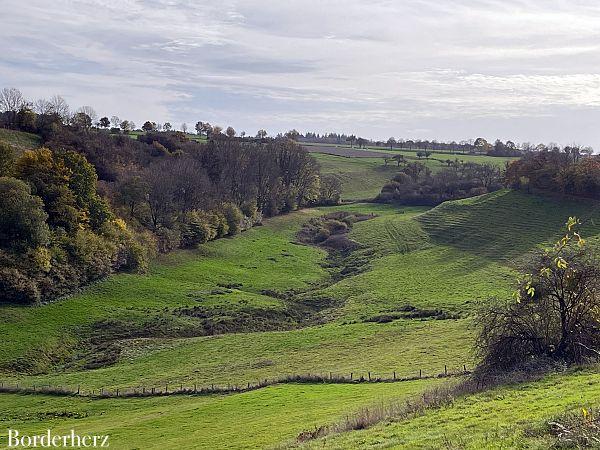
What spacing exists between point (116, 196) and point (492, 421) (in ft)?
211

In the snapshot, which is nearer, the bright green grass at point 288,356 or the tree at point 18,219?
the bright green grass at point 288,356

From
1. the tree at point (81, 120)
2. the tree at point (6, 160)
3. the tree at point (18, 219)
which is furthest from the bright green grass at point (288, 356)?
the tree at point (81, 120)

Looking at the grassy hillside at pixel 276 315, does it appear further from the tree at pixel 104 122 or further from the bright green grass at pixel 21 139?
the tree at pixel 104 122

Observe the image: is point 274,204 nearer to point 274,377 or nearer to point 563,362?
point 274,377

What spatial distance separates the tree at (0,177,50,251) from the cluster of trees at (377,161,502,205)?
78662 mm

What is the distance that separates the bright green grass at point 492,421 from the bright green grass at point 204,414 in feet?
14.8

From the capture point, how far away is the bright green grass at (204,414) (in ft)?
73.9

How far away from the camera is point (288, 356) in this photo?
3884 cm

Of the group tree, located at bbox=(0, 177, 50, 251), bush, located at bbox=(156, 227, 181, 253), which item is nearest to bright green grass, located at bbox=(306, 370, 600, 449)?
tree, located at bbox=(0, 177, 50, 251)

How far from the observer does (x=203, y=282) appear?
63688 mm

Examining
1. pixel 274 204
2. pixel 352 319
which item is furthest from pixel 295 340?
pixel 274 204

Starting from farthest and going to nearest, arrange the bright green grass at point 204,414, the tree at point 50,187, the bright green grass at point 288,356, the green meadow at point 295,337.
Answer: the tree at point 50,187 < the bright green grass at point 288,356 < the bright green grass at point 204,414 < the green meadow at point 295,337

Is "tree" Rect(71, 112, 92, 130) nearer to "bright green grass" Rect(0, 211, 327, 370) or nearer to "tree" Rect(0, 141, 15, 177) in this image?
"bright green grass" Rect(0, 211, 327, 370)

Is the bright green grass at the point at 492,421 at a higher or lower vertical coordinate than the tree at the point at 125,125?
lower
